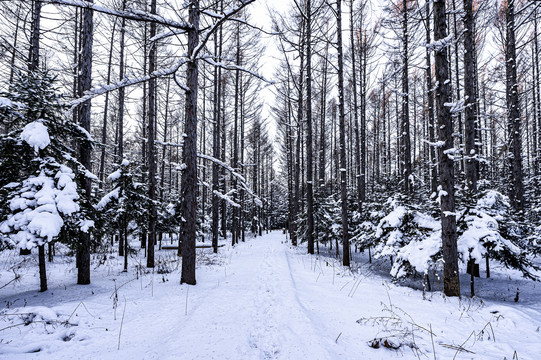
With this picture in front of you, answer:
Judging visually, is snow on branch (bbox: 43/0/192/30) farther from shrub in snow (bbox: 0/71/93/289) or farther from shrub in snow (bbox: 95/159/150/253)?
shrub in snow (bbox: 95/159/150/253)

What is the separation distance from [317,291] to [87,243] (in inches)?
256

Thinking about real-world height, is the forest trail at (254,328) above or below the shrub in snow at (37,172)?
below

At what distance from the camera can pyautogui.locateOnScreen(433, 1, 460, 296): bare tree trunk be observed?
5480mm

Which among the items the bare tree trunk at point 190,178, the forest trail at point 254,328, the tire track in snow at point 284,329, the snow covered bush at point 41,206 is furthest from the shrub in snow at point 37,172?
the tire track in snow at point 284,329

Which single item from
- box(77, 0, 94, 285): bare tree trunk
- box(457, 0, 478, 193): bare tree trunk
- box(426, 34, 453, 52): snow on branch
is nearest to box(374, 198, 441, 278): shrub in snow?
box(457, 0, 478, 193): bare tree trunk

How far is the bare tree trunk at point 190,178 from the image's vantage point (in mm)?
6223

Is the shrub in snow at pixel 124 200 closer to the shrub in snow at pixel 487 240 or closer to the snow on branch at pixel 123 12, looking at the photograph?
the snow on branch at pixel 123 12

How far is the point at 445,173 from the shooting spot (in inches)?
222

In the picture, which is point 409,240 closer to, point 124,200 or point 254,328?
point 254,328

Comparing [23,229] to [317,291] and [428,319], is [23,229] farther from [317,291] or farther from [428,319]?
[428,319]

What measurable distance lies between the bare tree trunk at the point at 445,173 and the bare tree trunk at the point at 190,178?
6.11 m

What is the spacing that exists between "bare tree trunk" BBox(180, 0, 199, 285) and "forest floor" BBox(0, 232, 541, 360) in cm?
67

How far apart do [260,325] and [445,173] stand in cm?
541

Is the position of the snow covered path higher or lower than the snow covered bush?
lower
